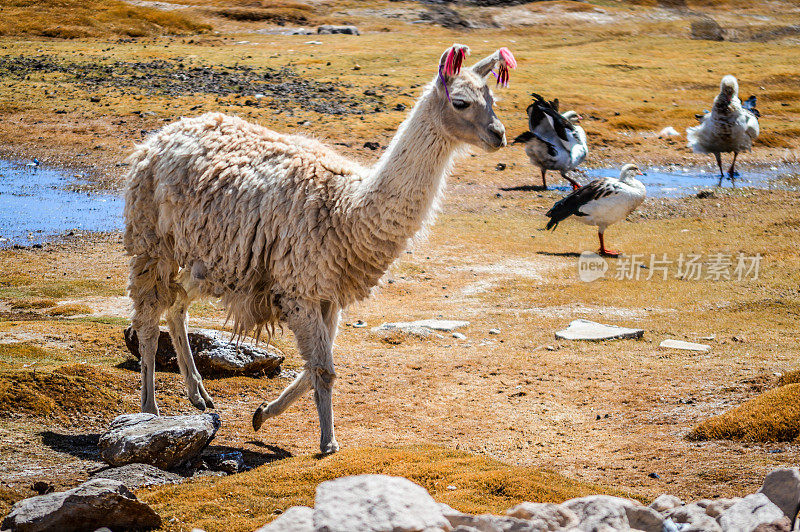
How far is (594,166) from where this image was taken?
22.5 metres

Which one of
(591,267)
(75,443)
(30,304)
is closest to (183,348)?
(75,443)

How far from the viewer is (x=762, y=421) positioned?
7121 mm

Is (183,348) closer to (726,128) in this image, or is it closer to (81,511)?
(81,511)

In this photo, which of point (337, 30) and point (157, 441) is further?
point (337, 30)

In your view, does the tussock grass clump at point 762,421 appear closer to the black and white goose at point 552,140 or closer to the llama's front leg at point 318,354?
the llama's front leg at point 318,354

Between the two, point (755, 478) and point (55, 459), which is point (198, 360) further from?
point (755, 478)

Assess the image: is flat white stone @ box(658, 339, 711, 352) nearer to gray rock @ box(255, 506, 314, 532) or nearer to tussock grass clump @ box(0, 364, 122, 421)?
→ tussock grass clump @ box(0, 364, 122, 421)

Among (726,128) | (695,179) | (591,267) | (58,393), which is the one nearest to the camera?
(58,393)

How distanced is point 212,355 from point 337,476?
3.34m

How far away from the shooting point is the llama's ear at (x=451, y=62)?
669 cm

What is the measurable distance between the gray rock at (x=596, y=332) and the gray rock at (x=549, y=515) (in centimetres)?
626

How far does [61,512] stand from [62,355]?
4.29 metres

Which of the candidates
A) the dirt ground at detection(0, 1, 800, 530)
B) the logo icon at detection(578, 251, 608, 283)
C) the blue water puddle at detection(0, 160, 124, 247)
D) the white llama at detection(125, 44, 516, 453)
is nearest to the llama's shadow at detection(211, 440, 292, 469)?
the dirt ground at detection(0, 1, 800, 530)

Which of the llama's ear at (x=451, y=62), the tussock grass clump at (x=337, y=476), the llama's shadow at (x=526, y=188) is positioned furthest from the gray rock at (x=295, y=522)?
the llama's shadow at (x=526, y=188)
